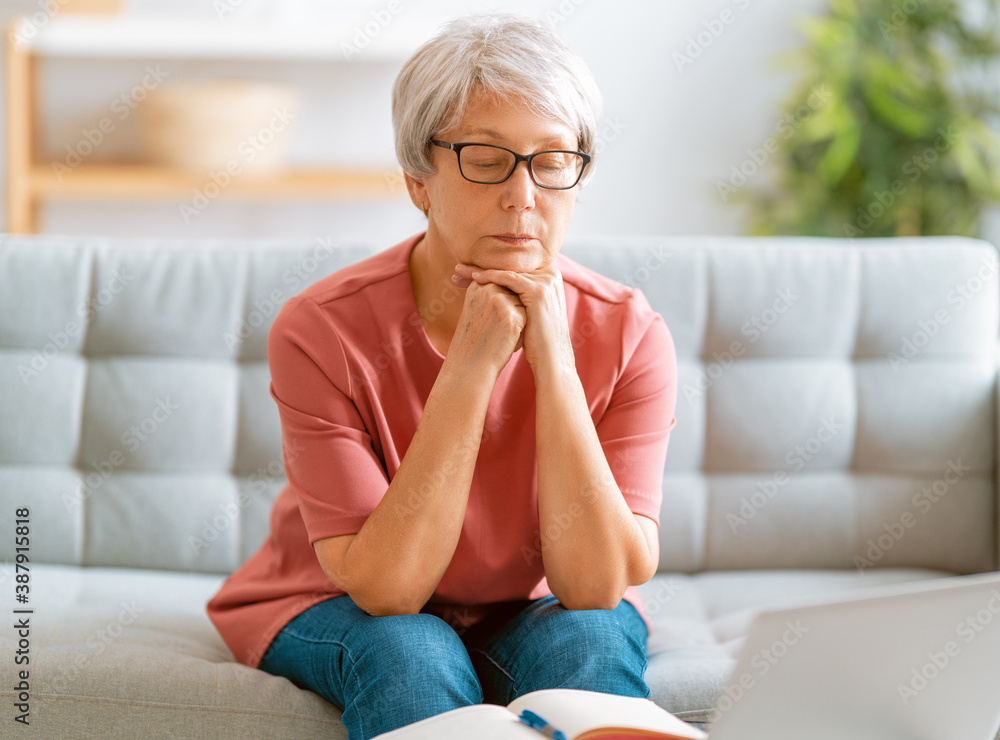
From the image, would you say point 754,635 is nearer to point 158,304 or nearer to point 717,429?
point 717,429

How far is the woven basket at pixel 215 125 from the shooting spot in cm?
245

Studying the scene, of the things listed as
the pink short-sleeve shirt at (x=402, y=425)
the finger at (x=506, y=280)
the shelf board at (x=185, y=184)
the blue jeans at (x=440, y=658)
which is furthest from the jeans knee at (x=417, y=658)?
the shelf board at (x=185, y=184)

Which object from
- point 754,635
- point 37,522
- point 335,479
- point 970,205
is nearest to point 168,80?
point 37,522

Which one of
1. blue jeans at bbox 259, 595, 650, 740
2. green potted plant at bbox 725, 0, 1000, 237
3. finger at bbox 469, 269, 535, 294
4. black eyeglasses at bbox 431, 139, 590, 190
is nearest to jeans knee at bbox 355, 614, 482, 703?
blue jeans at bbox 259, 595, 650, 740

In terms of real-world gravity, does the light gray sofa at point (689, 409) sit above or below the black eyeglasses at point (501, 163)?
below

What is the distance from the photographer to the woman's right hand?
1129 millimetres

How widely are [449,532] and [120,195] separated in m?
1.90

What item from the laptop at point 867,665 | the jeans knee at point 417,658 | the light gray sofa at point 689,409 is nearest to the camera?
the laptop at point 867,665

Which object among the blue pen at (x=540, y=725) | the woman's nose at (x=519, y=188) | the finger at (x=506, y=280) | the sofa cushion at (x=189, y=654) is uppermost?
the woman's nose at (x=519, y=188)

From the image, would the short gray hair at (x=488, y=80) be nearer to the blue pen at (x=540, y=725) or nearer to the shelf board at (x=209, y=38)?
the blue pen at (x=540, y=725)

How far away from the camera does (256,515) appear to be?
1622 millimetres

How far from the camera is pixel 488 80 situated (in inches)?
43.1

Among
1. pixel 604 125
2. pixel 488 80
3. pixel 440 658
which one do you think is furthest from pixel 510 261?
pixel 604 125

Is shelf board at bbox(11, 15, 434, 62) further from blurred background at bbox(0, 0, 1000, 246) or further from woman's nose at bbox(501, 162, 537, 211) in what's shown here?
woman's nose at bbox(501, 162, 537, 211)
